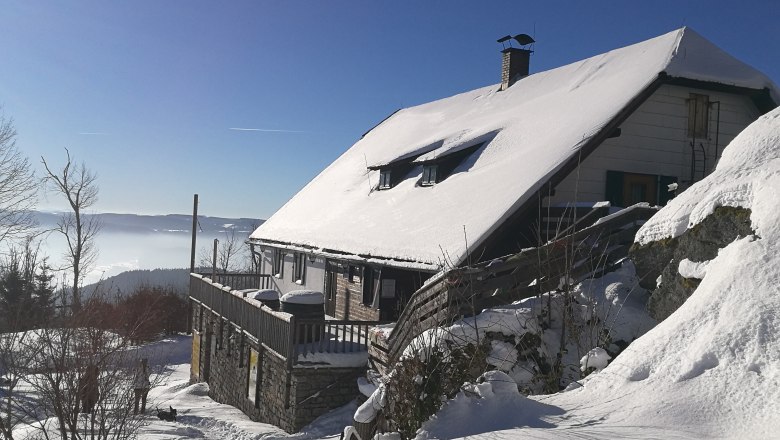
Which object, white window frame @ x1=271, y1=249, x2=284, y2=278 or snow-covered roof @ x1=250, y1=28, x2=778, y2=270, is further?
white window frame @ x1=271, y1=249, x2=284, y2=278

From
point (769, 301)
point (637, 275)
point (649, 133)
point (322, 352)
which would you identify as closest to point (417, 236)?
point (322, 352)

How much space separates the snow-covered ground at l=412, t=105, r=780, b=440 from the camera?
5211mm

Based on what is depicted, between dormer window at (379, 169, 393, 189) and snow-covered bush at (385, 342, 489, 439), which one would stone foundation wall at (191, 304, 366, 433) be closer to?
dormer window at (379, 169, 393, 189)

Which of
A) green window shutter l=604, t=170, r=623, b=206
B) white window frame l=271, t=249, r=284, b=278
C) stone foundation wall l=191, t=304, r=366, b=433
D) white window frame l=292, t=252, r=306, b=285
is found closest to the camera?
stone foundation wall l=191, t=304, r=366, b=433

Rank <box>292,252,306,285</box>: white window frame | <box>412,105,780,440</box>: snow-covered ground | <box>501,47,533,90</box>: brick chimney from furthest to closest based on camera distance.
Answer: <box>501,47,533,90</box>: brick chimney → <box>292,252,306,285</box>: white window frame → <box>412,105,780,440</box>: snow-covered ground

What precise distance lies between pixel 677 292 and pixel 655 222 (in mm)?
1520

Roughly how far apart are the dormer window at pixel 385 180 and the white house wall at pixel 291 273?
3194 millimetres

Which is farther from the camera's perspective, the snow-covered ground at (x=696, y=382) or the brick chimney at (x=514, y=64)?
the brick chimney at (x=514, y=64)

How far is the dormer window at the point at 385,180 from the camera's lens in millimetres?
20666

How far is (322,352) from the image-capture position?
1397 cm

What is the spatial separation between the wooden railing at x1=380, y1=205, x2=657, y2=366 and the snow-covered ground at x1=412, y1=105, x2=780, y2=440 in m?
3.67

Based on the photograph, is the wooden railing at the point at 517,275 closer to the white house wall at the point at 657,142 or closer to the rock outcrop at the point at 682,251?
the rock outcrop at the point at 682,251

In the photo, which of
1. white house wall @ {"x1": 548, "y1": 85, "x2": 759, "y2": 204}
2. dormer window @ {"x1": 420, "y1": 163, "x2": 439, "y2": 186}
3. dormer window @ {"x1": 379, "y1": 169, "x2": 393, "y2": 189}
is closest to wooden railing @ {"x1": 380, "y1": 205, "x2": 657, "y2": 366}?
white house wall @ {"x1": 548, "y1": 85, "x2": 759, "y2": 204}

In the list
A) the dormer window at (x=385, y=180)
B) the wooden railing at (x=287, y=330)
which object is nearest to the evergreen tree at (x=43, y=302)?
the wooden railing at (x=287, y=330)
